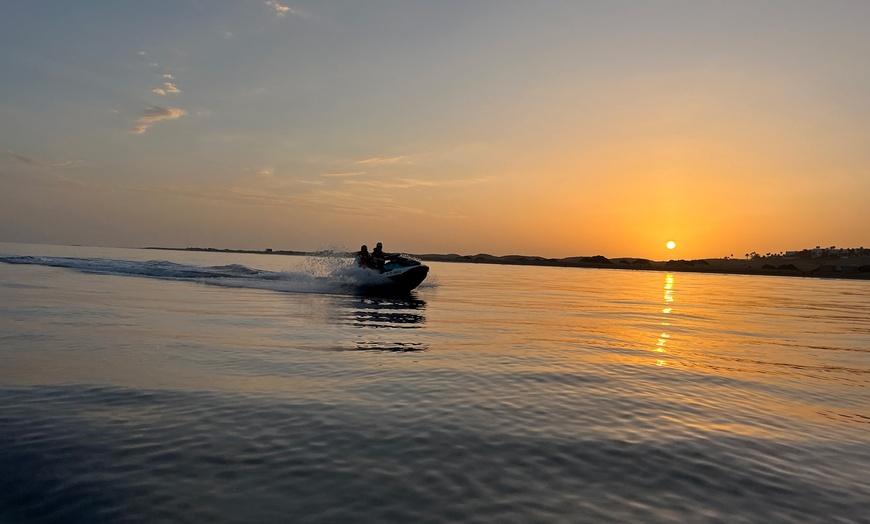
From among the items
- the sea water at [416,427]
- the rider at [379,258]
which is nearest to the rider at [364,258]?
the rider at [379,258]

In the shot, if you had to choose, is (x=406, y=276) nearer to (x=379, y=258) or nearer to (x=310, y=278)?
(x=379, y=258)

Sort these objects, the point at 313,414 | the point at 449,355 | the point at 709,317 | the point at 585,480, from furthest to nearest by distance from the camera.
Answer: the point at 709,317, the point at 449,355, the point at 313,414, the point at 585,480

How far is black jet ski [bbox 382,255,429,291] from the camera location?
109ft

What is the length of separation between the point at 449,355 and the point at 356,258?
23950 mm

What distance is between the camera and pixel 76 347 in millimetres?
11453

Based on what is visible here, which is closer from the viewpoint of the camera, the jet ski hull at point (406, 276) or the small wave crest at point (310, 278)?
the jet ski hull at point (406, 276)

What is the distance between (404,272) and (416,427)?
26.4 m

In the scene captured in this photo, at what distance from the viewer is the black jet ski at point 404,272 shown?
33250 millimetres

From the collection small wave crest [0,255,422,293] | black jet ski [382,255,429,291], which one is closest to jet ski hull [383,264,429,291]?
black jet ski [382,255,429,291]

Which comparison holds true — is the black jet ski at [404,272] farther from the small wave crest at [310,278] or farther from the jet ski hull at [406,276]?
the small wave crest at [310,278]

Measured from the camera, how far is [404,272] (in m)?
33.2

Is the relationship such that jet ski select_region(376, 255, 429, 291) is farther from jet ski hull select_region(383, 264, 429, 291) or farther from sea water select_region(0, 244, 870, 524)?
sea water select_region(0, 244, 870, 524)

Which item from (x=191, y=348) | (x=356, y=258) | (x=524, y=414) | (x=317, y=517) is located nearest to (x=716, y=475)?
(x=524, y=414)

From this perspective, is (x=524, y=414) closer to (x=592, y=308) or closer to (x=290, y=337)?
(x=290, y=337)
